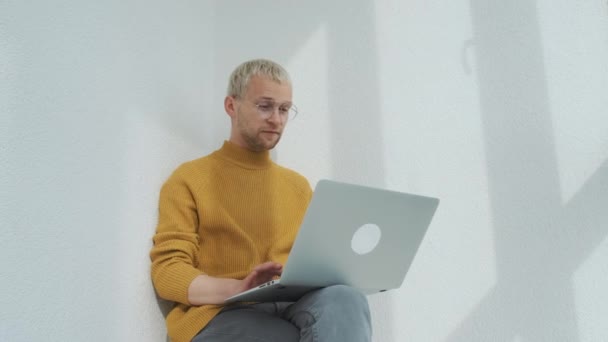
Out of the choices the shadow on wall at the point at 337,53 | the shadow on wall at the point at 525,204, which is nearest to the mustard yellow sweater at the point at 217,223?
the shadow on wall at the point at 337,53

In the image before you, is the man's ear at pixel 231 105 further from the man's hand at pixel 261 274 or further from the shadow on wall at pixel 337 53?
the man's hand at pixel 261 274

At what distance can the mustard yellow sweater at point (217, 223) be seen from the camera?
122 centimetres

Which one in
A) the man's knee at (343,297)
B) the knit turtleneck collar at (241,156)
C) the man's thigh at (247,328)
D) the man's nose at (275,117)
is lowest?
the man's thigh at (247,328)

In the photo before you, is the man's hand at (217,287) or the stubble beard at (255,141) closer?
the man's hand at (217,287)

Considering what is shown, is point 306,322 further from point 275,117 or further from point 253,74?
point 253,74

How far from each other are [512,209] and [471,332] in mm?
355

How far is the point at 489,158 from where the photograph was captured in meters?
1.58

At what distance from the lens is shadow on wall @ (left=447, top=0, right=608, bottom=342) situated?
1.48 m

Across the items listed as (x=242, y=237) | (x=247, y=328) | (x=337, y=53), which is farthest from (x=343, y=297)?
(x=337, y=53)

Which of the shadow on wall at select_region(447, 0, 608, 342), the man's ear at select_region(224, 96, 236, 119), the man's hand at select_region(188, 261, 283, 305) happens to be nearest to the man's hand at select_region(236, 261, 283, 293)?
the man's hand at select_region(188, 261, 283, 305)

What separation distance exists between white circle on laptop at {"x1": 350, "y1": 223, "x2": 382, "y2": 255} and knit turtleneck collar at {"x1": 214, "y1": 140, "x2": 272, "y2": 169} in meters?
0.48

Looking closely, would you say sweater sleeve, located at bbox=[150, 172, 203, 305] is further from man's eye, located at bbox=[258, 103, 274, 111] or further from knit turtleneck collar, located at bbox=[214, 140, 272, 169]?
man's eye, located at bbox=[258, 103, 274, 111]

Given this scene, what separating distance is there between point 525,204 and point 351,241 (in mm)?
690

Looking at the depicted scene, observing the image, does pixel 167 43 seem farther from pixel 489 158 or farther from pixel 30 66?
pixel 489 158
